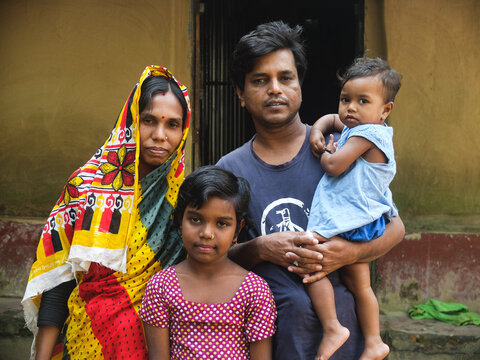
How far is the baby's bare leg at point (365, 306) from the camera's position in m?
Result: 2.15

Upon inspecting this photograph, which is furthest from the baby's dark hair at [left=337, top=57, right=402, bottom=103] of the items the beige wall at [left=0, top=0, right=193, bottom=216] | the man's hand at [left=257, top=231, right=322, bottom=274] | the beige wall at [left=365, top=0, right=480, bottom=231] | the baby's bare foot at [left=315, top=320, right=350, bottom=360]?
the beige wall at [left=0, top=0, right=193, bottom=216]

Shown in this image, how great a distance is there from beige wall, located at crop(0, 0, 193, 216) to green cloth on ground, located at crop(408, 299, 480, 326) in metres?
2.76

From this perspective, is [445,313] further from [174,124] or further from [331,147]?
[174,124]

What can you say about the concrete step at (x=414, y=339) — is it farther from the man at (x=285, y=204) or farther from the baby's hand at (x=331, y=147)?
the baby's hand at (x=331, y=147)

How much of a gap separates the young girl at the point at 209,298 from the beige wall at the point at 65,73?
9.13 ft

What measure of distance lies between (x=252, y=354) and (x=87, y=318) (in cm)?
71

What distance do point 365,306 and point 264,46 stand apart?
3.76 ft

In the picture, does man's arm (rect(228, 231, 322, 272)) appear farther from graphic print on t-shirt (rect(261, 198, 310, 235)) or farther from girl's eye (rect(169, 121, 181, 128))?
girl's eye (rect(169, 121, 181, 128))

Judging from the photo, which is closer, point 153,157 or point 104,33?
point 153,157

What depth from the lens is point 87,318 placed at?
2.22 m

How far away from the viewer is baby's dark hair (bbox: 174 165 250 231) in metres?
2.06

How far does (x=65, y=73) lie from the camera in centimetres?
479

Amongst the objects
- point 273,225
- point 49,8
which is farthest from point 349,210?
point 49,8

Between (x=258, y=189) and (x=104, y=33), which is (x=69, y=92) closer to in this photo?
(x=104, y=33)
